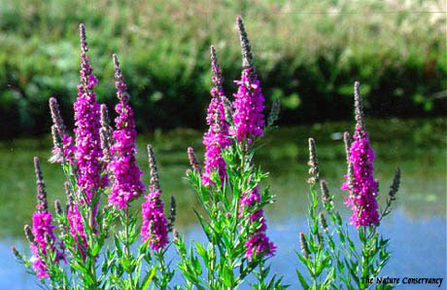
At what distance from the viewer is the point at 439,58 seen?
43.4 ft

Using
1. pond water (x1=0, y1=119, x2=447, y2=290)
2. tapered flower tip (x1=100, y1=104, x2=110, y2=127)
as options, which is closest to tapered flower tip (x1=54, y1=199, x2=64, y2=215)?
tapered flower tip (x1=100, y1=104, x2=110, y2=127)

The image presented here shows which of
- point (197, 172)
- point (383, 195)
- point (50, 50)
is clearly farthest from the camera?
point (50, 50)

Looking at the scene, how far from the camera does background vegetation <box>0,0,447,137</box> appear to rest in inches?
450

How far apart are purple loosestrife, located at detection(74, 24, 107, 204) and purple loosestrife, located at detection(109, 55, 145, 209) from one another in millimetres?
72

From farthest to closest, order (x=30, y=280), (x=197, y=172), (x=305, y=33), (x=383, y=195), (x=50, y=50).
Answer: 1. (x=305, y=33)
2. (x=50, y=50)
3. (x=383, y=195)
4. (x=30, y=280)
5. (x=197, y=172)

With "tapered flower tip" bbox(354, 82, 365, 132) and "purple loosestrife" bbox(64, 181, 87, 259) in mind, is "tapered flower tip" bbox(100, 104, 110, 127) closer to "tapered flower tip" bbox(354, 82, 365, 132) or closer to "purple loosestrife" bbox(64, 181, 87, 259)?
"purple loosestrife" bbox(64, 181, 87, 259)

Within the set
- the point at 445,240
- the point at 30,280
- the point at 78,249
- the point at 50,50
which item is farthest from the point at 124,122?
the point at 50,50

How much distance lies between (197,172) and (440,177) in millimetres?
5701

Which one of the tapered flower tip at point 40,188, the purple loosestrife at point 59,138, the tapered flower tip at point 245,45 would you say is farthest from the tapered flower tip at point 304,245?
the tapered flower tip at point 40,188

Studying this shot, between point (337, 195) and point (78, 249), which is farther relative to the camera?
point (337, 195)

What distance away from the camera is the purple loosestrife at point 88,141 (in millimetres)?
3420

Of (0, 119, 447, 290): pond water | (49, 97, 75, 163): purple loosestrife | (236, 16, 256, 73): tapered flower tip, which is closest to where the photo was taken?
(236, 16, 256, 73): tapered flower tip

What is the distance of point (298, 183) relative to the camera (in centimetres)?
880

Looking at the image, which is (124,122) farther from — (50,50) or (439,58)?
(439,58)
